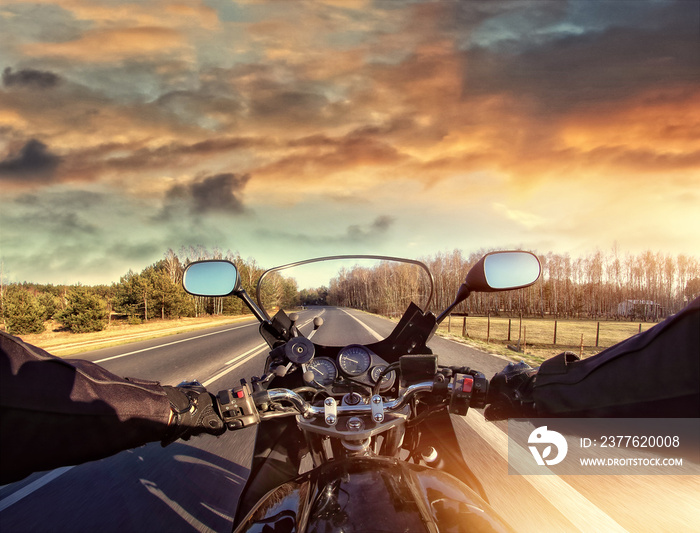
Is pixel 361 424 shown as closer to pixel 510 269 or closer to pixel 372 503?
pixel 372 503

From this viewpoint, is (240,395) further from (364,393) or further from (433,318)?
(433,318)

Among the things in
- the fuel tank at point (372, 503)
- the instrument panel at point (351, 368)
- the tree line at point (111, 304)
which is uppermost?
the instrument panel at point (351, 368)

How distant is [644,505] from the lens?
307cm

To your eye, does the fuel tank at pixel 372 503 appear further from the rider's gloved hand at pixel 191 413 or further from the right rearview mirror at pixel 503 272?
the right rearview mirror at pixel 503 272

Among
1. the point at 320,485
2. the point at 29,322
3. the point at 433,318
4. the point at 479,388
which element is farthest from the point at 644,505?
the point at 29,322

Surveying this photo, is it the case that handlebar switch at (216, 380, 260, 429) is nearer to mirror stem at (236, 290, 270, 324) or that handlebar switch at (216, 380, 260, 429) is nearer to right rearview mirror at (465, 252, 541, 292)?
mirror stem at (236, 290, 270, 324)

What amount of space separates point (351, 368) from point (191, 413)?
0.84m

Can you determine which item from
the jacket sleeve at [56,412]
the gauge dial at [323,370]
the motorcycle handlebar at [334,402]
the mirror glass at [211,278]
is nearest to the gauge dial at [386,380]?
the gauge dial at [323,370]

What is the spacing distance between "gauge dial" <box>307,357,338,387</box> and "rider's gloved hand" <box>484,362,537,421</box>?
75cm

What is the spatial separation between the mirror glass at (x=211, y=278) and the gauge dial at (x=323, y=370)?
1.90 ft

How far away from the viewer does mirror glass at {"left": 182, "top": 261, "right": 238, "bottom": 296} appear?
7.21 ft

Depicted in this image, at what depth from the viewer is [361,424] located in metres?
1.36

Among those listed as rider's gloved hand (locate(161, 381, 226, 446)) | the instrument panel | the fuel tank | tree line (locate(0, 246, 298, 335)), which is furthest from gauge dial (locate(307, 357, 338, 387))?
tree line (locate(0, 246, 298, 335))

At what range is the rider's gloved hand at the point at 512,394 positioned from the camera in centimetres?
132
